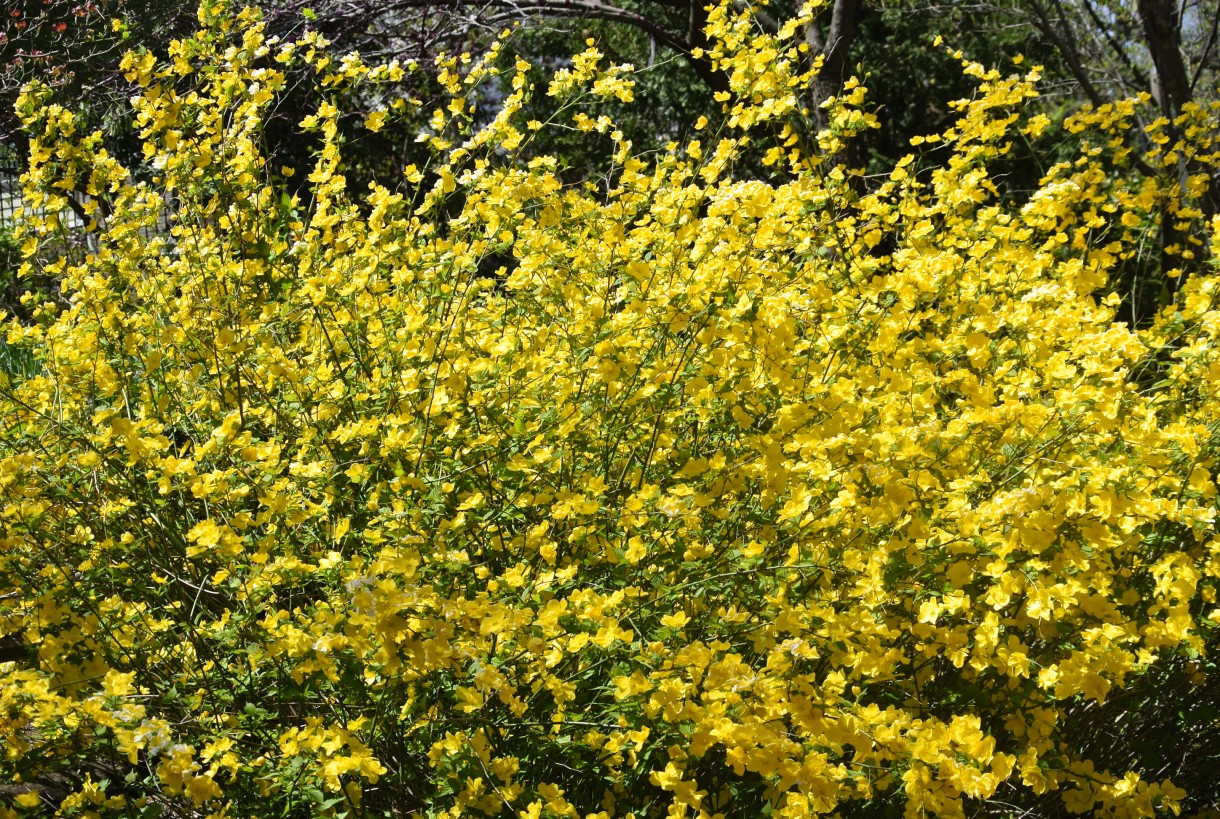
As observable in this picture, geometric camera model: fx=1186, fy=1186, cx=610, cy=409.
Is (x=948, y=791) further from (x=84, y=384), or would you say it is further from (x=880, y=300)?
(x=84, y=384)

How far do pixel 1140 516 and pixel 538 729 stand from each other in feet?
3.86

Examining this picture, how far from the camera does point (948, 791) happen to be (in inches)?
79.8

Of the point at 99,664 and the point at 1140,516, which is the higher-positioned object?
the point at 1140,516

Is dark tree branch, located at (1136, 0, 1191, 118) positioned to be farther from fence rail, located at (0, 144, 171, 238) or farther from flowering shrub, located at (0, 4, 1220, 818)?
fence rail, located at (0, 144, 171, 238)

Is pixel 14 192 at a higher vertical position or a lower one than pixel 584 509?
higher

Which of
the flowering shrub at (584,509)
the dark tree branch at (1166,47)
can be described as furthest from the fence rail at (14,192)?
the dark tree branch at (1166,47)

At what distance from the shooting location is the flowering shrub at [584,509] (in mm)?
1993

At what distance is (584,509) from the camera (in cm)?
210

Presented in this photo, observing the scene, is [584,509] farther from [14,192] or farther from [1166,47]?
[14,192]

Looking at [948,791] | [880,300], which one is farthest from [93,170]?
[948,791]

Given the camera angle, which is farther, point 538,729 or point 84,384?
point 84,384

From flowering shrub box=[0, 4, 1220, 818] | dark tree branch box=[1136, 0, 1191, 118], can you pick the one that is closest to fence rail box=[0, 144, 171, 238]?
flowering shrub box=[0, 4, 1220, 818]

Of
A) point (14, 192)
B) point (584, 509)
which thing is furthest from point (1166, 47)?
point (14, 192)

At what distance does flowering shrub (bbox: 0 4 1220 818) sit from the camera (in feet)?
6.54
